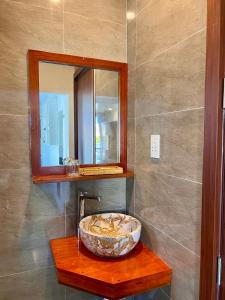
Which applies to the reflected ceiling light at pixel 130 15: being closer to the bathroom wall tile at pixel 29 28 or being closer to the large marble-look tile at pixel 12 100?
the bathroom wall tile at pixel 29 28

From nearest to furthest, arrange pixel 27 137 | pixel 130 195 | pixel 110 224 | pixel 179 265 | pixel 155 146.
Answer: pixel 179 265
pixel 155 146
pixel 27 137
pixel 110 224
pixel 130 195

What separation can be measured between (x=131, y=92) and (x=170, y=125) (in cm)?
48

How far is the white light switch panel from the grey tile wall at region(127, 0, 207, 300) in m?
0.03

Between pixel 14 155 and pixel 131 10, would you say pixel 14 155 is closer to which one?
pixel 14 155

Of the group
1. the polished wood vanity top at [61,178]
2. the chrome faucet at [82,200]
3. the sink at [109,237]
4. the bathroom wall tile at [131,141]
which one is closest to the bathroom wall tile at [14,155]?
the polished wood vanity top at [61,178]

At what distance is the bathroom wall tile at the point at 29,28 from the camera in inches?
50.4

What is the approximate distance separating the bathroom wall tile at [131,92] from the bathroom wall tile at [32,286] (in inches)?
44.5

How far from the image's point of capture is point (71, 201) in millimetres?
Result: 1479

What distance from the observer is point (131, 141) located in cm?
152

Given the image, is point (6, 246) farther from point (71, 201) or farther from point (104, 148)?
point (104, 148)

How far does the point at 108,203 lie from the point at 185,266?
2.19ft

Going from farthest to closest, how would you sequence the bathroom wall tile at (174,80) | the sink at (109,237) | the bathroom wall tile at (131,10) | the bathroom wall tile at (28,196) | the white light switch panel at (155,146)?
the bathroom wall tile at (131,10) → the bathroom wall tile at (28,196) → the white light switch panel at (155,146) → the sink at (109,237) → the bathroom wall tile at (174,80)

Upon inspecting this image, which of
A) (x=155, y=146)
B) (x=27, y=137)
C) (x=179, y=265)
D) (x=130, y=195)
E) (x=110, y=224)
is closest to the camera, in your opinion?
(x=179, y=265)

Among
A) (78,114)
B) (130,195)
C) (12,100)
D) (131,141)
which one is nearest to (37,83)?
(12,100)
